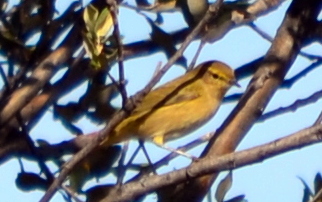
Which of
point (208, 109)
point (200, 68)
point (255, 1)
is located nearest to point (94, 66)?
point (255, 1)

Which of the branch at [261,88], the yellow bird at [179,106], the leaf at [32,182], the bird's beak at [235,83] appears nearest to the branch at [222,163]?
the leaf at [32,182]

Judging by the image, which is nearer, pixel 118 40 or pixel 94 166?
pixel 118 40

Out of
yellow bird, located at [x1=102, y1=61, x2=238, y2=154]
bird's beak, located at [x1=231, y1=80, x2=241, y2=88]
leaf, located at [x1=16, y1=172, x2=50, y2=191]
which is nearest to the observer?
leaf, located at [x1=16, y1=172, x2=50, y2=191]

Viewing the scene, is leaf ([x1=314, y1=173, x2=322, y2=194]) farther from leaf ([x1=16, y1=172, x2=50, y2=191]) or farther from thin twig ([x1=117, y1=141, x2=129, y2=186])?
leaf ([x1=16, y1=172, x2=50, y2=191])

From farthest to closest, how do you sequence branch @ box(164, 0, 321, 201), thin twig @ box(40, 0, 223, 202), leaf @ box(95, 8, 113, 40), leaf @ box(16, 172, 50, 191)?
branch @ box(164, 0, 321, 201) → leaf @ box(16, 172, 50, 191) → leaf @ box(95, 8, 113, 40) → thin twig @ box(40, 0, 223, 202)

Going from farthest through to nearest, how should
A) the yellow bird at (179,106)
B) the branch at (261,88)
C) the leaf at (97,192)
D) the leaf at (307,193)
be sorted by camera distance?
the yellow bird at (179,106) < the branch at (261,88) < the leaf at (97,192) < the leaf at (307,193)

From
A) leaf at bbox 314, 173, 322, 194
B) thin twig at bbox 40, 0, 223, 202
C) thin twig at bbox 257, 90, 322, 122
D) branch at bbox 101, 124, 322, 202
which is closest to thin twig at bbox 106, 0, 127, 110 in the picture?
thin twig at bbox 40, 0, 223, 202

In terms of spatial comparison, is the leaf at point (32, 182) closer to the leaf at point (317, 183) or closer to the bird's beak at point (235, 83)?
the leaf at point (317, 183)

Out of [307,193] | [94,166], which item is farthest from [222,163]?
[94,166]

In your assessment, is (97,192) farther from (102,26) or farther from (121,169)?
(102,26)
